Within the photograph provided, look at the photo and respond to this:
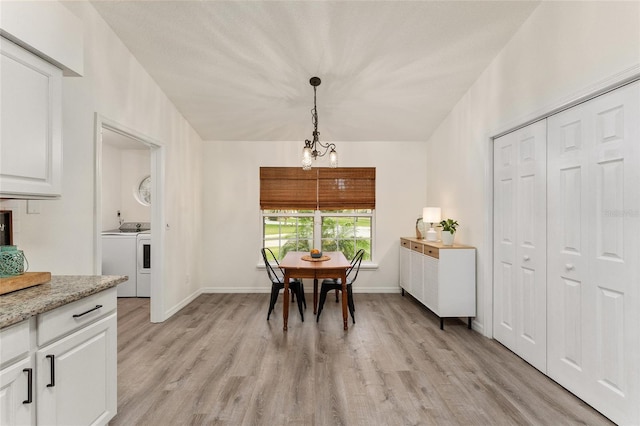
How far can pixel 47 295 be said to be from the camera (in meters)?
1.57

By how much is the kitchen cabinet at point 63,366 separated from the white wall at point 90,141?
34.3 inches

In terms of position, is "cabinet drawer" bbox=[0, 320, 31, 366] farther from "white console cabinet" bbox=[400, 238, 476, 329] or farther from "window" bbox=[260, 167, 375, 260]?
"window" bbox=[260, 167, 375, 260]

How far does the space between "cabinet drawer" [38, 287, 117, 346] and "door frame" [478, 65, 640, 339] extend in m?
3.31

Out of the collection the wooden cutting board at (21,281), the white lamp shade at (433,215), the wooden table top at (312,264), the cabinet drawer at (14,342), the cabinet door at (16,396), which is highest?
the white lamp shade at (433,215)

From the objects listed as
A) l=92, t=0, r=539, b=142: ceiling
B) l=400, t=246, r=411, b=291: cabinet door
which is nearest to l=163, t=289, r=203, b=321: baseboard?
l=92, t=0, r=539, b=142: ceiling

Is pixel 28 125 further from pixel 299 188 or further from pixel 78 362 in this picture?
pixel 299 188

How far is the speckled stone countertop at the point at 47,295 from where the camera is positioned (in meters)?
1.32

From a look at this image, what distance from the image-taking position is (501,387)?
248 centimetres

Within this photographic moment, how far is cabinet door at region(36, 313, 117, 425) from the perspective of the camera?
146cm

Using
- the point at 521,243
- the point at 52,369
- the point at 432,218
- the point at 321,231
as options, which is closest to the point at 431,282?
the point at 432,218

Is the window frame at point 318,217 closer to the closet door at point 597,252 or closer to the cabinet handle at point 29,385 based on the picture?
the closet door at point 597,252

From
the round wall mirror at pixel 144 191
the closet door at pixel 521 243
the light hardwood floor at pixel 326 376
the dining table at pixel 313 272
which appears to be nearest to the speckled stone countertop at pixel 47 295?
the light hardwood floor at pixel 326 376

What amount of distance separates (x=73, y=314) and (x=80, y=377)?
329 mm

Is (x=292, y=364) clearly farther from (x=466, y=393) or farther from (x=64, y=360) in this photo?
(x=64, y=360)
